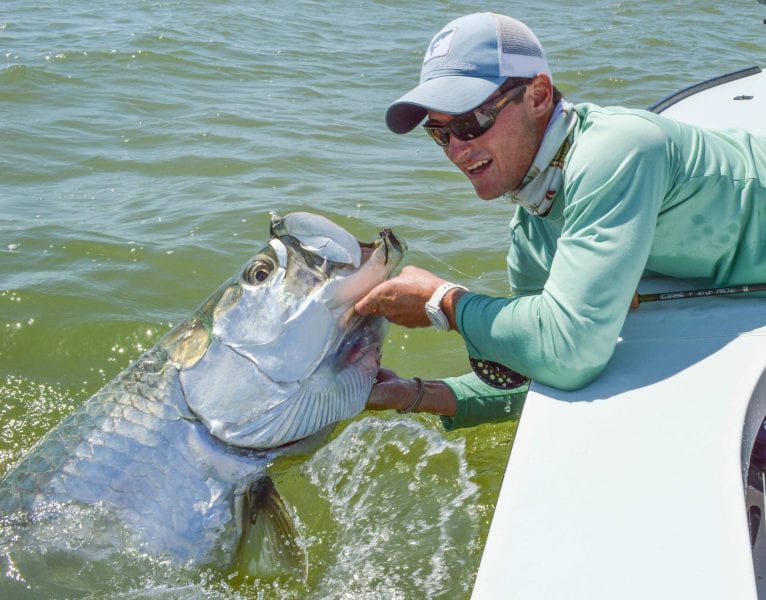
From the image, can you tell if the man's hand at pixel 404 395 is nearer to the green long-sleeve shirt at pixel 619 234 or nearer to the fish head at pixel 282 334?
the fish head at pixel 282 334

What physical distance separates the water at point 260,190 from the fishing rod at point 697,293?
97 centimetres

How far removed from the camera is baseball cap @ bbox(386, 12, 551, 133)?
2359 mm

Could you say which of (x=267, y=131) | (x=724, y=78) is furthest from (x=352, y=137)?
(x=724, y=78)

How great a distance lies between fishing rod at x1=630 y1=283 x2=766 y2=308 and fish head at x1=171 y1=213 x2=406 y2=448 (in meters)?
0.66

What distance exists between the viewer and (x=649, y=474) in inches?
72.6

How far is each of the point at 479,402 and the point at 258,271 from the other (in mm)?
1070

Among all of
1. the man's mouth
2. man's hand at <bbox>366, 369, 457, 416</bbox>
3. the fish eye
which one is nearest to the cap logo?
the man's mouth

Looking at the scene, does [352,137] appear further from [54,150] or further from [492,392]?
[492,392]

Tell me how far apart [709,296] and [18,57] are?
8170mm

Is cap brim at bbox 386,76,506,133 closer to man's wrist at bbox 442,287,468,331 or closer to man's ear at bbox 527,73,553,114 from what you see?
man's ear at bbox 527,73,553,114

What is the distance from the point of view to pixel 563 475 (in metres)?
1.91

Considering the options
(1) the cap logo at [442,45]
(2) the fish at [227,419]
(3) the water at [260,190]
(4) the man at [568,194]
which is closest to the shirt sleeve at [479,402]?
(3) the water at [260,190]

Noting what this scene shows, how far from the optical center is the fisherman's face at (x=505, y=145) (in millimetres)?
2434

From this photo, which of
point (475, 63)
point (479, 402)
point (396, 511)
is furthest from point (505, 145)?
point (396, 511)
